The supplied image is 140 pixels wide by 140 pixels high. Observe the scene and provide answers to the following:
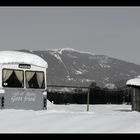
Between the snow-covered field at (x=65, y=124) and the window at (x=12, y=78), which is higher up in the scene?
the window at (x=12, y=78)

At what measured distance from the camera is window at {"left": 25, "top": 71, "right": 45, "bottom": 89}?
50.7 ft

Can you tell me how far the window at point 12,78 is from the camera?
14.9m

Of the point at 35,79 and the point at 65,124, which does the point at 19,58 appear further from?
the point at 65,124

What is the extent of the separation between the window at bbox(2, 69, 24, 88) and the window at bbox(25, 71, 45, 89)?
0.24m

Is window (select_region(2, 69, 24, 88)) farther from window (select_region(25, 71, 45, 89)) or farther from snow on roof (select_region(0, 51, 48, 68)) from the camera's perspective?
snow on roof (select_region(0, 51, 48, 68))

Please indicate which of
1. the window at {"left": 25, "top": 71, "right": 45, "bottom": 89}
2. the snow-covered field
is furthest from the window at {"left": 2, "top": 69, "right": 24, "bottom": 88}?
the snow-covered field

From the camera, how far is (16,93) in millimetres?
15305

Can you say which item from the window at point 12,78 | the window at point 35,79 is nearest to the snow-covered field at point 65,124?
the window at point 12,78

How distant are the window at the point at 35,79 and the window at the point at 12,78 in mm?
244

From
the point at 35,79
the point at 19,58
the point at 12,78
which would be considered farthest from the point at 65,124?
the point at 19,58

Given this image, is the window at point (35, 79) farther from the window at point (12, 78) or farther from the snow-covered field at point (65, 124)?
the snow-covered field at point (65, 124)

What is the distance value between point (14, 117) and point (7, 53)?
8064mm
